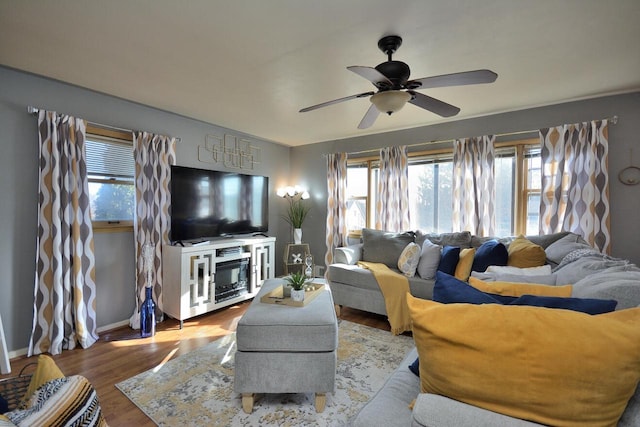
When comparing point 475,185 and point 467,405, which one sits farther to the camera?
point 475,185

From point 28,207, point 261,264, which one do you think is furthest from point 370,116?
point 28,207

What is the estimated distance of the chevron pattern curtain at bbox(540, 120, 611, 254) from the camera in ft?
9.27

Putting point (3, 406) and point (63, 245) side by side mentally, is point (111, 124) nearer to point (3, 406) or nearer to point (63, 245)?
point (63, 245)

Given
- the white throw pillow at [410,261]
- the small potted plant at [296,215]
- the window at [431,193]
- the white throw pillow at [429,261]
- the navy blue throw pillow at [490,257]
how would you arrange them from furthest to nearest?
the small potted plant at [296,215] < the window at [431,193] < the white throw pillow at [410,261] < the white throw pillow at [429,261] < the navy blue throw pillow at [490,257]

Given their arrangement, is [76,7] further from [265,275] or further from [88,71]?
[265,275]

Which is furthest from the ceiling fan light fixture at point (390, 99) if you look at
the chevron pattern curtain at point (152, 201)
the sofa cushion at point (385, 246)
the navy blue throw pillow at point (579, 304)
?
the chevron pattern curtain at point (152, 201)

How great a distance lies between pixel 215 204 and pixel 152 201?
2.42ft

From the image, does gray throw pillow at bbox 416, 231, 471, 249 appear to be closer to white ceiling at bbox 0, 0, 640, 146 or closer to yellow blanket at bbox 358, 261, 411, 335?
yellow blanket at bbox 358, 261, 411, 335

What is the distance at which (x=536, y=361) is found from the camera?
0.75m

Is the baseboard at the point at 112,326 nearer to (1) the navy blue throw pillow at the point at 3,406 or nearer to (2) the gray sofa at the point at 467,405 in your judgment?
(1) the navy blue throw pillow at the point at 3,406

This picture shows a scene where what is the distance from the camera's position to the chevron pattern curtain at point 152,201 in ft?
10.0

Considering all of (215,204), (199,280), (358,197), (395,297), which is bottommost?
(395,297)

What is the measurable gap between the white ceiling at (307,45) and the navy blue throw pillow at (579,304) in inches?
61.6

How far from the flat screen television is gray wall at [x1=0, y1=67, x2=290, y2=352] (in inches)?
22.5
